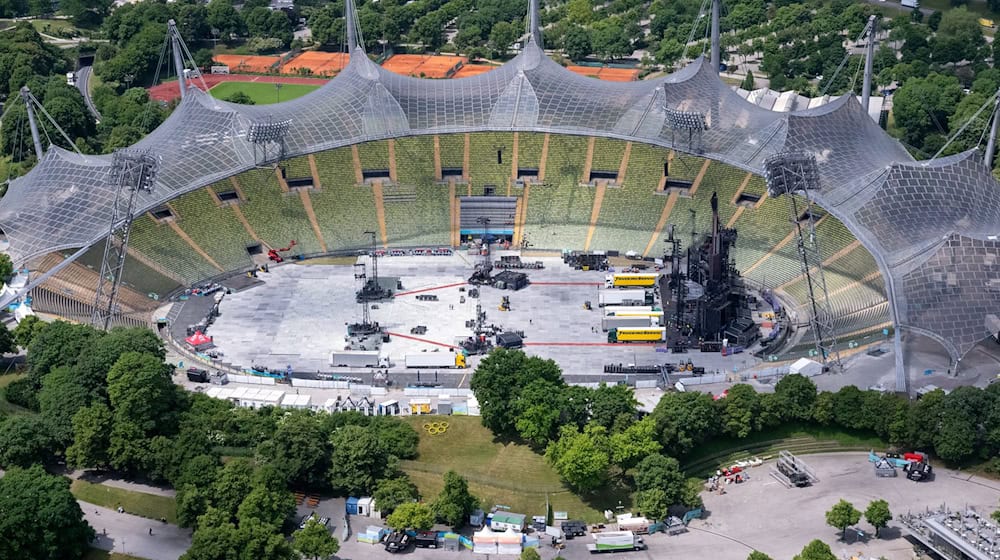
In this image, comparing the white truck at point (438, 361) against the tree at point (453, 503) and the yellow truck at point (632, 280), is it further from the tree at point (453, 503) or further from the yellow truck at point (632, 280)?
the tree at point (453, 503)

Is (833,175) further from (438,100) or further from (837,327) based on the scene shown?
(438,100)

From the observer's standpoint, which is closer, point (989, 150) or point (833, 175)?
point (833, 175)

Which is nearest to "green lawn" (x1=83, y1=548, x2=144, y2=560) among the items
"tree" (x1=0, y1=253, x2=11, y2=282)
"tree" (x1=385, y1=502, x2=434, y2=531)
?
"tree" (x1=385, y1=502, x2=434, y2=531)

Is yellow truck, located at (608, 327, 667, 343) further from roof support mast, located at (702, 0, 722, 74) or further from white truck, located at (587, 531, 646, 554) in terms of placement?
roof support mast, located at (702, 0, 722, 74)

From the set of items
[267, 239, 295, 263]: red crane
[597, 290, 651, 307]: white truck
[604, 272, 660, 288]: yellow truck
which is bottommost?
[597, 290, 651, 307]: white truck

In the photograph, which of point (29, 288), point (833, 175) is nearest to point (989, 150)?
point (833, 175)

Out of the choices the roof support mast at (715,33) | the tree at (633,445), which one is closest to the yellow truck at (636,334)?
the tree at (633,445)
